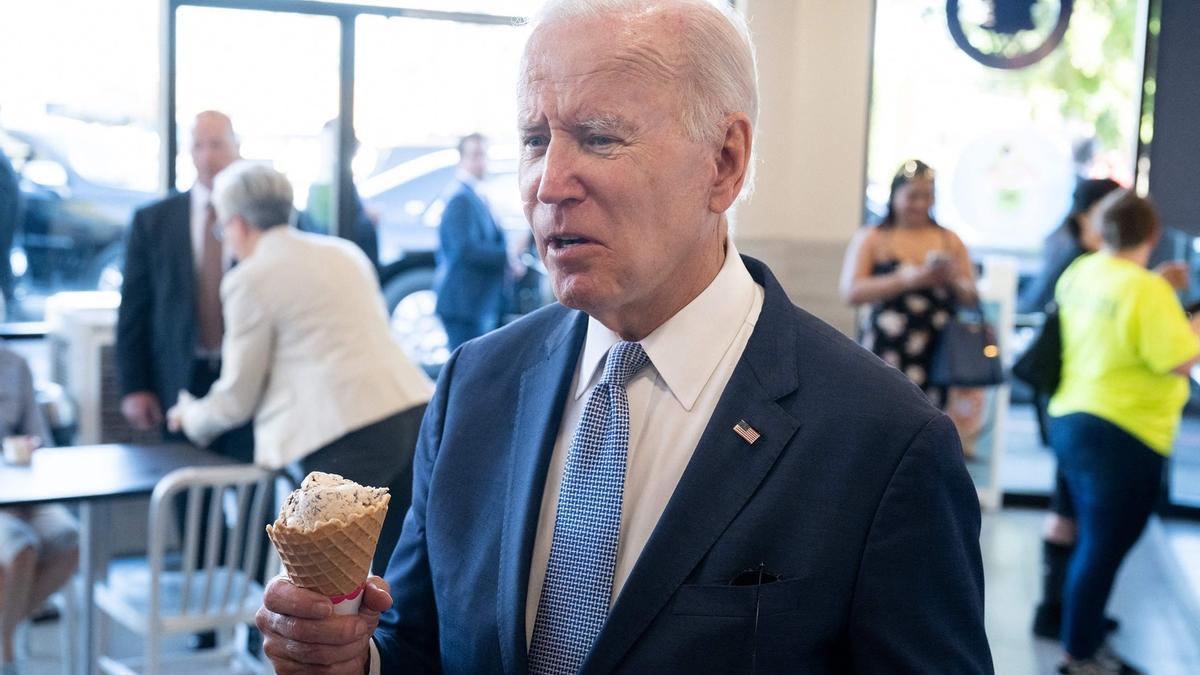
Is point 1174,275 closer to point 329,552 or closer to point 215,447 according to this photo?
point 215,447

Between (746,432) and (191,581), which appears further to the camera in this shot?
(191,581)

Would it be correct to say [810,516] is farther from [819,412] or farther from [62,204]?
[62,204]

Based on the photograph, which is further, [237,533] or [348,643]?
[237,533]

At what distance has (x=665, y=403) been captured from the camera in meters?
1.33

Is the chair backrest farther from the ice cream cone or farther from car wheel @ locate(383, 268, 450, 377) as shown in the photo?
car wheel @ locate(383, 268, 450, 377)

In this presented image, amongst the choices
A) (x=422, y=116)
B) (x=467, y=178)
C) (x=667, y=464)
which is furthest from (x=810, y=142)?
(x=667, y=464)

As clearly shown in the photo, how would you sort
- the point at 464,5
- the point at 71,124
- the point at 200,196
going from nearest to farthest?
the point at 200,196 → the point at 71,124 → the point at 464,5

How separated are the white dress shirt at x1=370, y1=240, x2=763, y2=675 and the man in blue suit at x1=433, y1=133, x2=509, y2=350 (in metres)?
5.22

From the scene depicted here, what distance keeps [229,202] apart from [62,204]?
2358 millimetres

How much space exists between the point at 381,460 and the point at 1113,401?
228cm

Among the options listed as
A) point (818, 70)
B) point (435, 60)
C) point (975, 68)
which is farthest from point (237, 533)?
point (975, 68)

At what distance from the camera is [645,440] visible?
132cm

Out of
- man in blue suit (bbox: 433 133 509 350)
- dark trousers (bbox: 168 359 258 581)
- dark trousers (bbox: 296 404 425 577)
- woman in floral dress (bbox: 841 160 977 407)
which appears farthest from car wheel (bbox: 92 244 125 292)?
woman in floral dress (bbox: 841 160 977 407)

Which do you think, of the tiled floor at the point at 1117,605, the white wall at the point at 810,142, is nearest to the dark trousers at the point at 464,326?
the white wall at the point at 810,142
